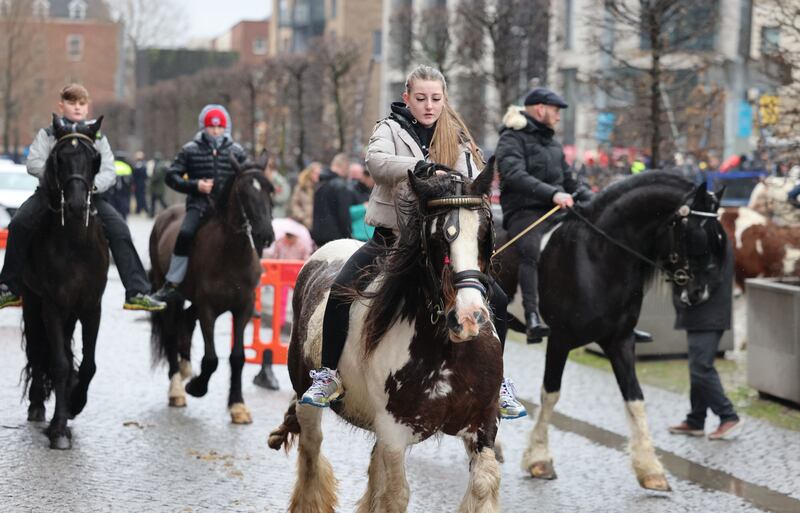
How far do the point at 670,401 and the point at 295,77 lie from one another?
92.5 feet

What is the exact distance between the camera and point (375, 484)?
21.5 feet

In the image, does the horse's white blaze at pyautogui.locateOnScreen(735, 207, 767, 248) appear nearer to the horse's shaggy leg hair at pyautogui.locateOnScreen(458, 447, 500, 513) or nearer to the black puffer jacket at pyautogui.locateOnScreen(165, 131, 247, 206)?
the black puffer jacket at pyautogui.locateOnScreen(165, 131, 247, 206)

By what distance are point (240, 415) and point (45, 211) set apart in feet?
7.61

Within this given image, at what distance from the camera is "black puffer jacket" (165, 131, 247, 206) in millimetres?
12055

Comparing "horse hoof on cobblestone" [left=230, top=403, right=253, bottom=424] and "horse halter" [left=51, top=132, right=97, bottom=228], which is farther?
"horse hoof on cobblestone" [left=230, top=403, right=253, bottom=424]

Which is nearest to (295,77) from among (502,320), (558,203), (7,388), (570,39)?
(570,39)

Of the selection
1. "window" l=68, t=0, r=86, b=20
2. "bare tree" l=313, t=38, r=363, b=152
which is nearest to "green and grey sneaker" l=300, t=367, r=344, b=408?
"bare tree" l=313, t=38, r=363, b=152

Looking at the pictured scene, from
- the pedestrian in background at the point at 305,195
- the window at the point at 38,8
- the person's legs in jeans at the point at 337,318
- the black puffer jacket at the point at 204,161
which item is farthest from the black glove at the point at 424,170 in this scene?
the window at the point at 38,8

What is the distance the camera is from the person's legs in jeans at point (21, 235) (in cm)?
1002

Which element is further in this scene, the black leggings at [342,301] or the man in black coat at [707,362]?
the man in black coat at [707,362]

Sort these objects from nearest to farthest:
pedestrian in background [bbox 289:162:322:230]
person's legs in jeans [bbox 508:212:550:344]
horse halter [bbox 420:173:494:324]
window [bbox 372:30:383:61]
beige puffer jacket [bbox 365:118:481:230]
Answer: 1. horse halter [bbox 420:173:494:324]
2. beige puffer jacket [bbox 365:118:481:230]
3. person's legs in jeans [bbox 508:212:550:344]
4. pedestrian in background [bbox 289:162:322:230]
5. window [bbox 372:30:383:61]

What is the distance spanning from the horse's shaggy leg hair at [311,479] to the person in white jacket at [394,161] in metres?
0.91

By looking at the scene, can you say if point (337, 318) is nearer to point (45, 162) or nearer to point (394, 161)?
point (394, 161)

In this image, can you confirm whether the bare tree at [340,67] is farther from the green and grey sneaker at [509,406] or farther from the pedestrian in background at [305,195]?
the green and grey sneaker at [509,406]
